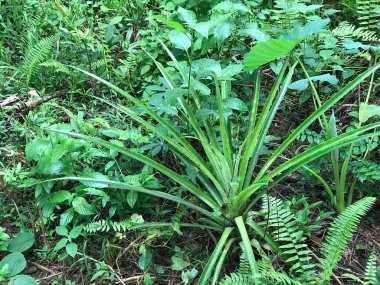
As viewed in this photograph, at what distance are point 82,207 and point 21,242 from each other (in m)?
0.29

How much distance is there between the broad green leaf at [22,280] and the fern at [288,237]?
3.04 feet

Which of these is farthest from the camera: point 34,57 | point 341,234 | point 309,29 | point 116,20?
point 116,20

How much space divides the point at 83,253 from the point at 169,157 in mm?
593

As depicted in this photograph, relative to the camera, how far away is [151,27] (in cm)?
272

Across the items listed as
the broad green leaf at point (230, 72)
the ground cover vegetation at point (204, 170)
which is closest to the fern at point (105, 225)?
the ground cover vegetation at point (204, 170)

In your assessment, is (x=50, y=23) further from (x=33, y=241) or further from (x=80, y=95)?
(x=33, y=241)

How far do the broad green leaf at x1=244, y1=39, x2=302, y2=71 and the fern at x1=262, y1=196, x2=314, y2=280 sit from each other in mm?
503

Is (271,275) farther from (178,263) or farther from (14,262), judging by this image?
(14,262)

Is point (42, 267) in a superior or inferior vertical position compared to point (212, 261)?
inferior

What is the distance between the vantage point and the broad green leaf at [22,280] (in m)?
1.70

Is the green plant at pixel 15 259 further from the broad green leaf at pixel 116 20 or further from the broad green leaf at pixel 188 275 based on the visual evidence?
the broad green leaf at pixel 116 20

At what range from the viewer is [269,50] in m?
1.53

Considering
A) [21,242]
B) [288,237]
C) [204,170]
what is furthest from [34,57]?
[288,237]

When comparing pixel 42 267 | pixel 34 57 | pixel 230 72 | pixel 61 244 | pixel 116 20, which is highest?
pixel 230 72
